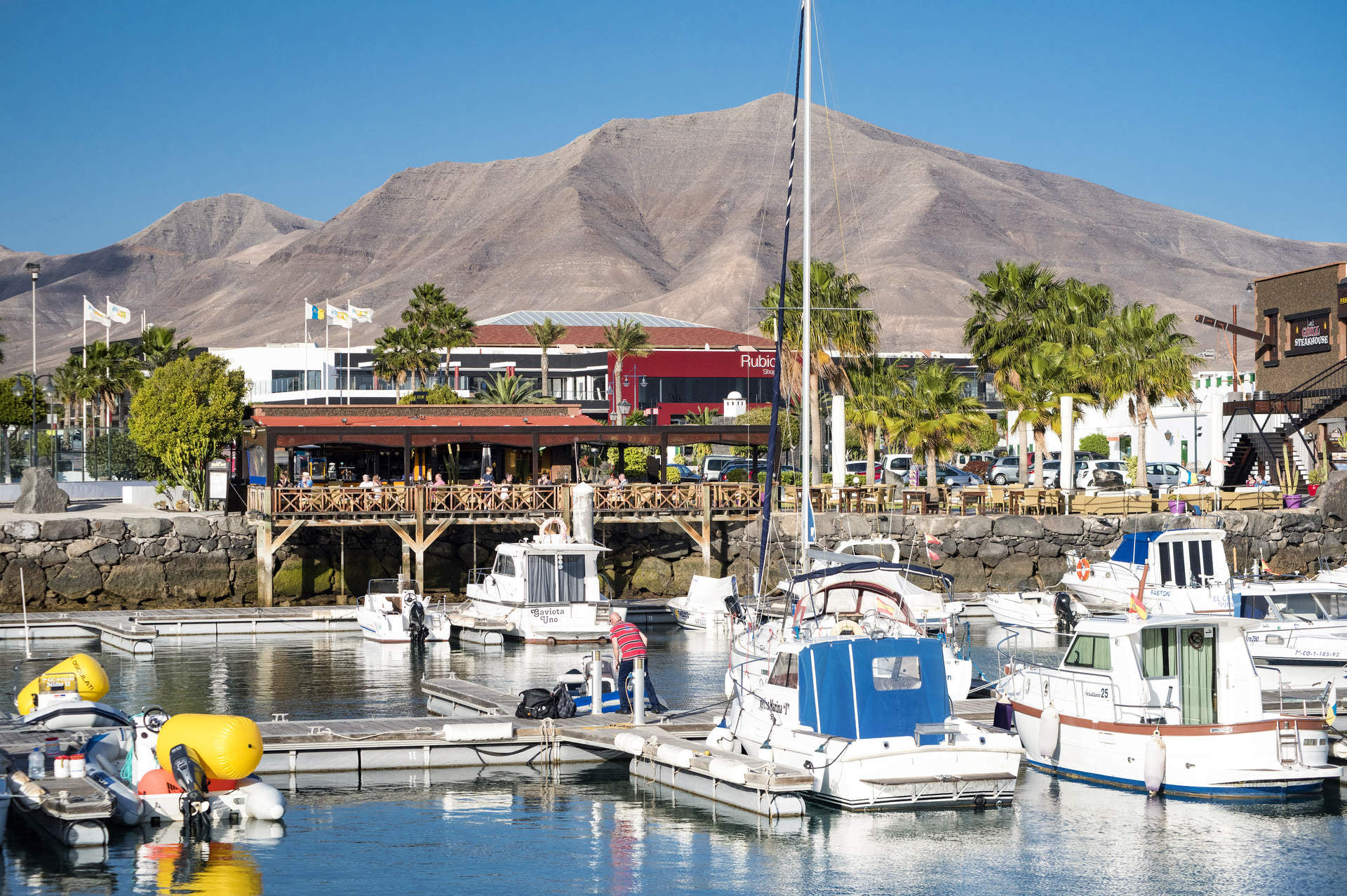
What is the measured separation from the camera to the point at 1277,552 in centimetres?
4925

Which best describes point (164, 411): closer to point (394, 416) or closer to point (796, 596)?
point (394, 416)

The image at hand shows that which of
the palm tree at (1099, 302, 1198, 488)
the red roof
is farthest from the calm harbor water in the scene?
the red roof

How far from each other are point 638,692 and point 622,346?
2804 inches

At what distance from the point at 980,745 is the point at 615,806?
17.8 ft

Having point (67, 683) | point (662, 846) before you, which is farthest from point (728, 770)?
point (67, 683)

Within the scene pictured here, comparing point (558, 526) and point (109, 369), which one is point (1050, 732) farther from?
point (109, 369)

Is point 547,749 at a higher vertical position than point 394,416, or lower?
lower

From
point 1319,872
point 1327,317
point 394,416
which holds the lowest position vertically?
point 1319,872

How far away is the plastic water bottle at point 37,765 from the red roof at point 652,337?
300ft

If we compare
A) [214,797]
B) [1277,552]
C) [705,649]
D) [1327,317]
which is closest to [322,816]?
[214,797]

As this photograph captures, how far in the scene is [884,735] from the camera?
20.6 metres

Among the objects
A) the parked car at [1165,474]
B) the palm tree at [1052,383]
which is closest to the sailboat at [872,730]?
the palm tree at [1052,383]

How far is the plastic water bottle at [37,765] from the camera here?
1981 centimetres

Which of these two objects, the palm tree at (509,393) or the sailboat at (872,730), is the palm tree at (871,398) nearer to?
the palm tree at (509,393)
